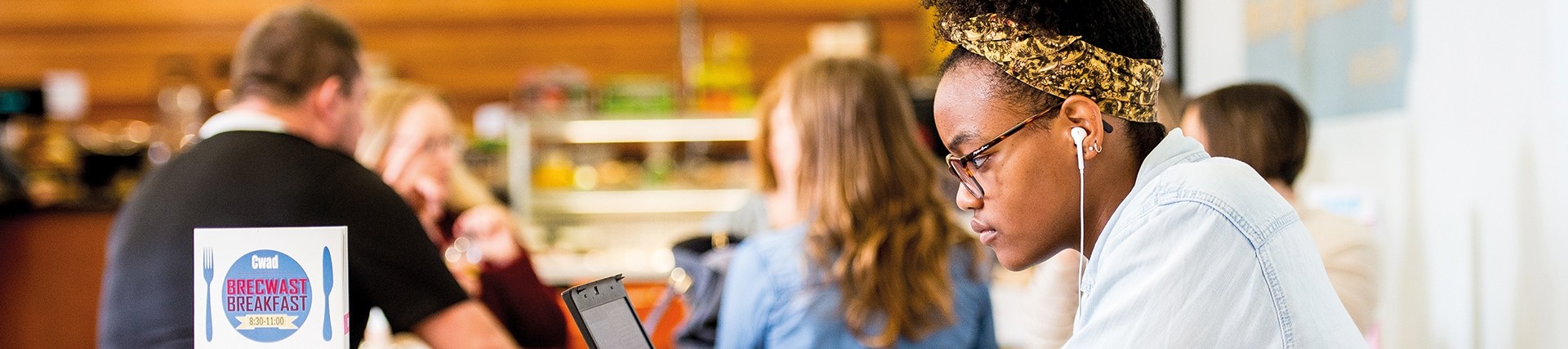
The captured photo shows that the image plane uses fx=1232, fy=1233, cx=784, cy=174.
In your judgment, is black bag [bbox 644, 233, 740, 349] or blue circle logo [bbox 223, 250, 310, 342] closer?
blue circle logo [bbox 223, 250, 310, 342]

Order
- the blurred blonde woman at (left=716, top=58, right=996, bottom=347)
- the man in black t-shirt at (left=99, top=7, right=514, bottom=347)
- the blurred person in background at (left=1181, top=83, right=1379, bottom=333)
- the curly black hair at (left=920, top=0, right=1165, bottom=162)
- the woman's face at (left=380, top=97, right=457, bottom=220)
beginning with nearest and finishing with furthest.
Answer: the curly black hair at (left=920, top=0, right=1165, bottom=162), the man in black t-shirt at (left=99, top=7, right=514, bottom=347), the blurred blonde woman at (left=716, top=58, right=996, bottom=347), the blurred person in background at (left=1181, top=83, right=1379, bottom=333), the woman's face at (left=380, top=97, right=457, bottom=220)

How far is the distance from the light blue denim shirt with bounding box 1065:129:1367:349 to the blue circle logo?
2.78ft

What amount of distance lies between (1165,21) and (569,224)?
2847mm

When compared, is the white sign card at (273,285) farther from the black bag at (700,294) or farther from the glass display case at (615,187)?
the glass display case at (615,187)

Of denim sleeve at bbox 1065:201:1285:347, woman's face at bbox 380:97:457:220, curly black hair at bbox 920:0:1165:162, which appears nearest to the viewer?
denim sleeve at bbox 1065:201:1285:347

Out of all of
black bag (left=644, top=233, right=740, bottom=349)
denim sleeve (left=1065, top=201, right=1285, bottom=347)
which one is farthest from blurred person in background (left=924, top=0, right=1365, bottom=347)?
black bag (left=644, top=233, right=740, bottom=349)

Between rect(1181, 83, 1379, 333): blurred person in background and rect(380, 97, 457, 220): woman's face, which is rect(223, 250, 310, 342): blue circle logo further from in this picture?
rect(380, 97, 457, 220): woman's face

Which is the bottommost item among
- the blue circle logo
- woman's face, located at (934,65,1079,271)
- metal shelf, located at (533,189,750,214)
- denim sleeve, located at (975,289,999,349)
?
denim sleeve, located at (975,289,999,349)

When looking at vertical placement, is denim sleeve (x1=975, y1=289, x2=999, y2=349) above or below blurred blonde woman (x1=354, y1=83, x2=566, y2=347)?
below

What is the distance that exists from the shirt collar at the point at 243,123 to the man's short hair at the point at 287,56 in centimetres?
6

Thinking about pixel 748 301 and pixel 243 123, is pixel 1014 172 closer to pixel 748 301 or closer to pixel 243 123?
pixel 748 301

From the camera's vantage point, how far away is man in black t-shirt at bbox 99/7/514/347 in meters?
1.70

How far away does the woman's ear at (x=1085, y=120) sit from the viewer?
1.11m

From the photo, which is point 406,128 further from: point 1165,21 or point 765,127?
point 1165,21
